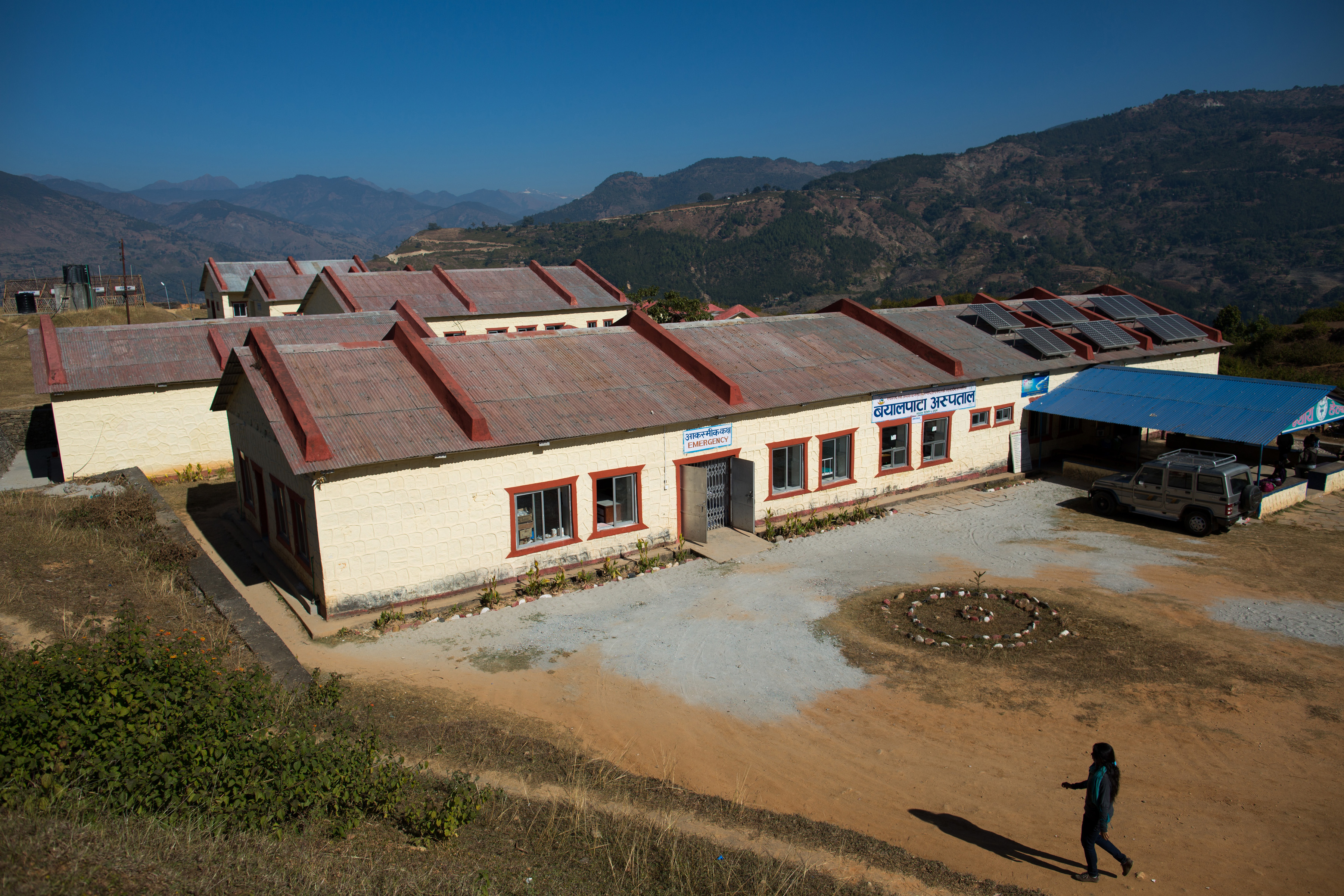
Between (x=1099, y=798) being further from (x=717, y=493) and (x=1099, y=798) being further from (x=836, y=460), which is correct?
(x=836, y=460)

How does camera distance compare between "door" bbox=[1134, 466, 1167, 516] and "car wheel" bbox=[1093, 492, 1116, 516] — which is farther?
"car wheel" bbox=[1093, 492, 1116, 516]

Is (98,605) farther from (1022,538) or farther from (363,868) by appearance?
(1022,538)

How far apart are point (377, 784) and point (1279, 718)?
492 inches

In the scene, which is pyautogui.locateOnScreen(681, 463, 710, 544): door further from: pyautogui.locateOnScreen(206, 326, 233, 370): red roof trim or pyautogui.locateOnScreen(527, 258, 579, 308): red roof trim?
pyautogui.locateOnScreen(527, 258, 579, 308): red roof trim

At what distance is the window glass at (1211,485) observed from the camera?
19.1 metres

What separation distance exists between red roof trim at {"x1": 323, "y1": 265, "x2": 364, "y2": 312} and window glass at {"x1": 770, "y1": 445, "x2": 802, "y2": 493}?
929 inches

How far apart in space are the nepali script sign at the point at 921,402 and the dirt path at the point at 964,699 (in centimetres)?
509

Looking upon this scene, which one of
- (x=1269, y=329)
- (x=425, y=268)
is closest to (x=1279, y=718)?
(x=1269, y=329)

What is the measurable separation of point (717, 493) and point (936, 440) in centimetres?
807

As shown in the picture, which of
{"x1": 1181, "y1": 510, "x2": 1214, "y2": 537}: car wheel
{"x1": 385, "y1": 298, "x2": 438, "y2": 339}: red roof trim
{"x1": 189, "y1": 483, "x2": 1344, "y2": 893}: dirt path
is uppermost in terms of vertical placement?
{"x1": 385, "y1": 298, "x2": 438, "y2": 339}: red roof trim

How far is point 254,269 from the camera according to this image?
52156 mm

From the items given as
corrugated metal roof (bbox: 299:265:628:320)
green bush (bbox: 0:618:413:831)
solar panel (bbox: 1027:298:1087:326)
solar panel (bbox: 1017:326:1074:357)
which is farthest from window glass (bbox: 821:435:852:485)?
corrugated metal roof (bbox: 299:265:628:320)

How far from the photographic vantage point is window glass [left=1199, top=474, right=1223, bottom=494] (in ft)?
62.7


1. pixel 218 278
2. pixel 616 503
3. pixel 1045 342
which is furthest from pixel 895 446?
pixel 218 278
